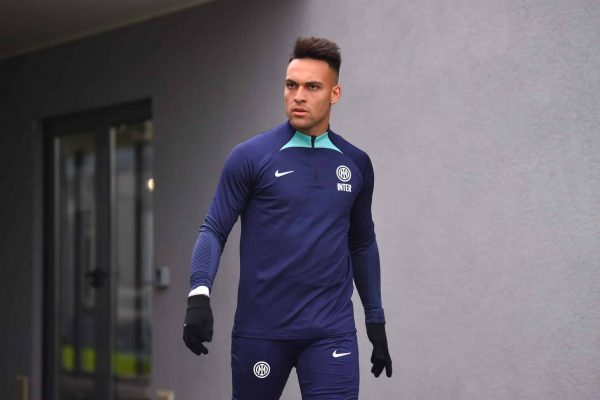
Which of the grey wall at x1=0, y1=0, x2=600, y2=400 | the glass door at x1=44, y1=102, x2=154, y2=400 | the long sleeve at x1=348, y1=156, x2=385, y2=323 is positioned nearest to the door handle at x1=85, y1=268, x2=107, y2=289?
the glass door at x1=44, y1=102, x2=154, y2=400

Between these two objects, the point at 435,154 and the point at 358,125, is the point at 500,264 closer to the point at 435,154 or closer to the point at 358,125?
the point at 435,154

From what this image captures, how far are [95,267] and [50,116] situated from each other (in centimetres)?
135

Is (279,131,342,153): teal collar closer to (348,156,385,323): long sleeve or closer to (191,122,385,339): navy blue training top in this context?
(191,122,385,339): navy blue training top

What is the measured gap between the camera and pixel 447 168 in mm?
4859

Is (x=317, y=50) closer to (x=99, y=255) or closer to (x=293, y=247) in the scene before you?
(x=293, y=247)

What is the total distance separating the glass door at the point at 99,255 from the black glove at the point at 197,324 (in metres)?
3.91

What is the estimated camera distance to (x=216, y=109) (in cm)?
629

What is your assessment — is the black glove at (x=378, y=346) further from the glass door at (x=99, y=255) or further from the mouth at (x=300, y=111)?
the glass door at (x=99, y=255)

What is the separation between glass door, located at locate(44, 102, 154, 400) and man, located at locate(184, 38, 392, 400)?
3683mm

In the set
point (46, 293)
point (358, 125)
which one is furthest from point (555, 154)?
point (46, 293)

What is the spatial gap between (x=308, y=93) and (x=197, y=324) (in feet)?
3.09

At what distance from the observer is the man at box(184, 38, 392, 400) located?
10.8 feet

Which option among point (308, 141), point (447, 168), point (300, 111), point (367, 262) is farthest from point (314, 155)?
point (447, 168)

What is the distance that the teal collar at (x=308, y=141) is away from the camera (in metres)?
3.39
